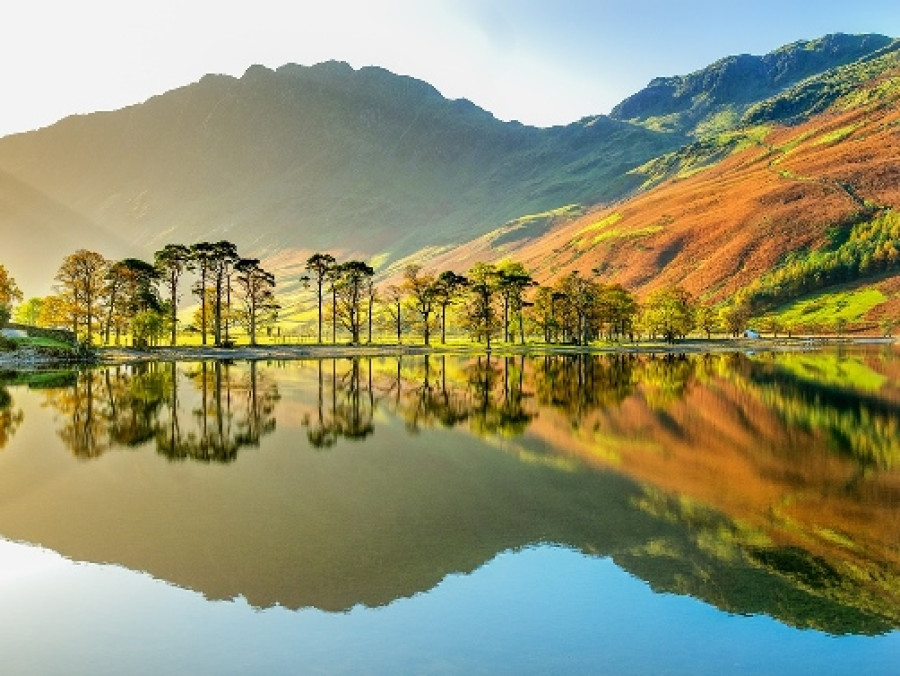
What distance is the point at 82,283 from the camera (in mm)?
114062

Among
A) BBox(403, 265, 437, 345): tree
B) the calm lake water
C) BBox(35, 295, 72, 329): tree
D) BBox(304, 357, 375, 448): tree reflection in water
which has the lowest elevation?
the calm lake water

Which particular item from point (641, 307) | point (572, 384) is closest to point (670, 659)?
point (572, 384)

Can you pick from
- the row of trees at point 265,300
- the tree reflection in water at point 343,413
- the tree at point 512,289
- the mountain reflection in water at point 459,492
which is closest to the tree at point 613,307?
the row of trees at point 265,300

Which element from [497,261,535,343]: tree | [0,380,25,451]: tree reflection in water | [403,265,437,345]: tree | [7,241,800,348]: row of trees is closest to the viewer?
[0,380,25,451]: tree reflection in water

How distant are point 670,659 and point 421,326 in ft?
530

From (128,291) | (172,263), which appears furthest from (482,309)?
(128,291)

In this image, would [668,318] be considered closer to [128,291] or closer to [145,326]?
[145,326]

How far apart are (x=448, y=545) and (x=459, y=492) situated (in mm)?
5751

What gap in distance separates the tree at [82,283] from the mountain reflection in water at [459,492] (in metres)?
66.1

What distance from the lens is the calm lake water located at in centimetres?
1372

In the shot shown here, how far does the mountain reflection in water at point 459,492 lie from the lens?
682 inches

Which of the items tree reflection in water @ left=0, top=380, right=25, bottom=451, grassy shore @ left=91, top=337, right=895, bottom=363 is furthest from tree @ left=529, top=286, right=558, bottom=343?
tree reflection in water @ left=0, top=380, right=25, bottom=451

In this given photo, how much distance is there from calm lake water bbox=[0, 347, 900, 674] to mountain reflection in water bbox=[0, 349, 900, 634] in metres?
0.12

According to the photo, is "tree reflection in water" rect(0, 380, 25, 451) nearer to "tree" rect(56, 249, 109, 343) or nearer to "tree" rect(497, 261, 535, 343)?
"tree" rect(56, 249, 109, 343)
